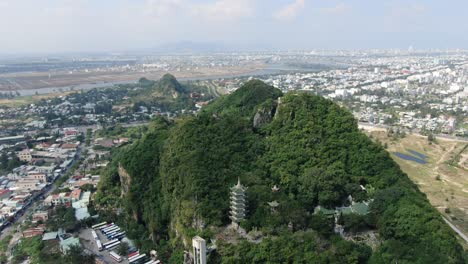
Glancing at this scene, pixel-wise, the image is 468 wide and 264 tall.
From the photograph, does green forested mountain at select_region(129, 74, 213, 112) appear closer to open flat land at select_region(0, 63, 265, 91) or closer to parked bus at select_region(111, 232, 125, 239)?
open flat land at select_region(0, 63, 265, 91)

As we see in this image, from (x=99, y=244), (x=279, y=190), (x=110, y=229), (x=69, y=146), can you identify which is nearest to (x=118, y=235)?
(x=110, y=229)

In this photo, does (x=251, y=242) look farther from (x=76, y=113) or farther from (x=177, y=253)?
(x=76, y=113)

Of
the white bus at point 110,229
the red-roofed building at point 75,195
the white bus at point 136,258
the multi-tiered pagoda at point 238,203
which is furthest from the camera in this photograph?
the red-roofed building at point 75,195

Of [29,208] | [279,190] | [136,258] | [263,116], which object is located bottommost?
[29,208]

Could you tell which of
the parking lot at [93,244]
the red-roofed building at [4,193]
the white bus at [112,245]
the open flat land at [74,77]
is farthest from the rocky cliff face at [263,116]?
the open flat land at [74,77]

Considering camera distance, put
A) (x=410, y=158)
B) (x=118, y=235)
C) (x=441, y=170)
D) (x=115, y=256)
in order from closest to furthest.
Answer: (x=115, y=256) < (x=118, y=235) < (x=441, y=170) < (x=410, y=158)

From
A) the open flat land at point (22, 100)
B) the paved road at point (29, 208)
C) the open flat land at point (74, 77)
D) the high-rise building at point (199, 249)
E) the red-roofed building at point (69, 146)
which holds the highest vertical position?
the open flat land at point (74, 77)

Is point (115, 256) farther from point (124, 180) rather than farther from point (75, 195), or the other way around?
point (75, 195)

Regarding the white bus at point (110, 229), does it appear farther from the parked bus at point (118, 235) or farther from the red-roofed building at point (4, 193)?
the red-roofed building at point (4, 193)
